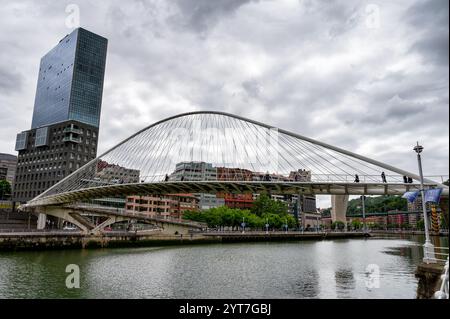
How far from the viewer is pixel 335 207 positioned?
393 feet

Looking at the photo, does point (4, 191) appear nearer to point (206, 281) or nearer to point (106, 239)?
point (106, 239)

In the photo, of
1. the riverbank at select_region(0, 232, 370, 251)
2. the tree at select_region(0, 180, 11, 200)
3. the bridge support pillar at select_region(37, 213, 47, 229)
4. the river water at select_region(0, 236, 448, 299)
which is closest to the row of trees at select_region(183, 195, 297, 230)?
the riverbank at select_region(0, 232, 370, 251)

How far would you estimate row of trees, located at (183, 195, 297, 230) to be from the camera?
78.9m

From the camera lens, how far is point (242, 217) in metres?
80.8

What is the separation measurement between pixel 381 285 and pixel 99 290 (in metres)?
15.9

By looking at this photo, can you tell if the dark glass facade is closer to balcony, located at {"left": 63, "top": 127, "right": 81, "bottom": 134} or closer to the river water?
balcony, located at {"left": 63, "top": 127, "right": 81, "bottom": 134}

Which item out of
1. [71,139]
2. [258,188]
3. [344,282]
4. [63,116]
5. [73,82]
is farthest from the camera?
[73,82]

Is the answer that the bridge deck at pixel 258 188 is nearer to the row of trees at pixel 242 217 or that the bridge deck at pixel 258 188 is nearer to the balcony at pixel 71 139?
the row of trees at pixel 242 217

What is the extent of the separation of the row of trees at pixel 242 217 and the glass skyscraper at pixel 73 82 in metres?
51.1

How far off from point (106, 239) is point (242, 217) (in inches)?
1537

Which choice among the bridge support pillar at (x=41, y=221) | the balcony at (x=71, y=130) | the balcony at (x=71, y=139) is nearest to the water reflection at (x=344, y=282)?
the bridge support pillar at (x=41, y=221)

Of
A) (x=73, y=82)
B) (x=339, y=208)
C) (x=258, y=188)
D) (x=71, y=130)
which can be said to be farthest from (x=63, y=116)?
(x=339, y=208)
